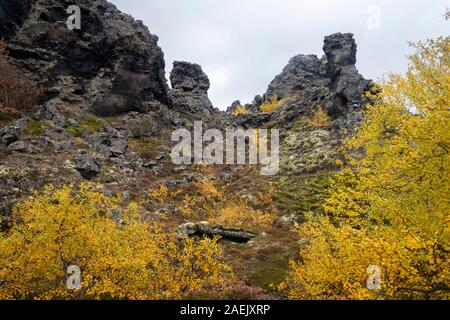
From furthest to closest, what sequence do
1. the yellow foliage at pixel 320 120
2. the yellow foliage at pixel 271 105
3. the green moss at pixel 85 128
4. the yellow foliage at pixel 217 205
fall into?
the yellow foliage at pixel 271 105
the yellow foliage at pixel 320 120
the green moss at pixel 85 128
the yellow foliage at pixel 217 205

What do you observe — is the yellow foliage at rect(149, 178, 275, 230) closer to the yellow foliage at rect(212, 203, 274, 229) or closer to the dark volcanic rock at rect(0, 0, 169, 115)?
the yellow foliage at rect(212, 203, 274, 229)

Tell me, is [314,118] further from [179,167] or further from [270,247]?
[270,247]

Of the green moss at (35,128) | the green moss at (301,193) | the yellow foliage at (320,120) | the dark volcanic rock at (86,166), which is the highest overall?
the yellow foliage at (320,120)

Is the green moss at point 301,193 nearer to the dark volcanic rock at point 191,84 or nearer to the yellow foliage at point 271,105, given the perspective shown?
the yellow foliage at point 271,105

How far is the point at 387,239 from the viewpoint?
1101cm

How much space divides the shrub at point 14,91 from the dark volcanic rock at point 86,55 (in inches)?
131

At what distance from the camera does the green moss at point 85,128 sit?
48.6 m

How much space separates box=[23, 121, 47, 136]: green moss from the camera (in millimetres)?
43328

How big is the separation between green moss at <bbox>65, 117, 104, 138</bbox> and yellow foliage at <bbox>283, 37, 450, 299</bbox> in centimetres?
4176

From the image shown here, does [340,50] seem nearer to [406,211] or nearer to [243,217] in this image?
[243,217]

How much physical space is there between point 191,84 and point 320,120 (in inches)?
2003

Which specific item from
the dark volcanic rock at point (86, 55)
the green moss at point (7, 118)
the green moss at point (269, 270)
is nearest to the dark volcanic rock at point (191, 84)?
the dark volcanic rock at point (86, 55)

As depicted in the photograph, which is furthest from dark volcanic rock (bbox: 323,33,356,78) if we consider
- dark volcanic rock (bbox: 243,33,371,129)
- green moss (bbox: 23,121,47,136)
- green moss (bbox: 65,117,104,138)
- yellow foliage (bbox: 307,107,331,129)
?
green moss (bbox: 23,121,47,136)

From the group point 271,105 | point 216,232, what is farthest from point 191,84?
point 216,232
